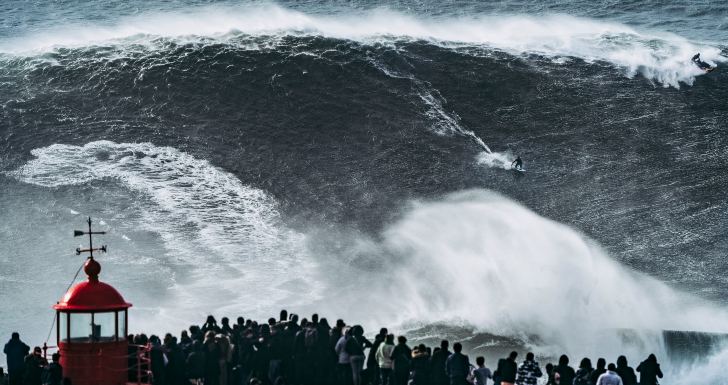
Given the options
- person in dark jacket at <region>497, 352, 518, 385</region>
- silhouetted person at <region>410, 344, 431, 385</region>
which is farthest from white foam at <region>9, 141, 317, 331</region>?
person in dark jacket at <region>497, 352, 518, 385</region>

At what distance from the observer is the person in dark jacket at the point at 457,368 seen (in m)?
23.8

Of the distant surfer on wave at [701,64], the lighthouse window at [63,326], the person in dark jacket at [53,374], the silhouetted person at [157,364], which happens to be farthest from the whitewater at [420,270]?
the lighthouse window at [63,326]

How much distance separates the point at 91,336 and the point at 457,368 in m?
7.22

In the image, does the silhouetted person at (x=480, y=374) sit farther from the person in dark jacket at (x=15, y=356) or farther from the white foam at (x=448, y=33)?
the white foam at (x=448, y=33)

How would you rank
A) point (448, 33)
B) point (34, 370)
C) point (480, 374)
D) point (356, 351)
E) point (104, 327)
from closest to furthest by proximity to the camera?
point (104, 327) → point (34, 370) → point (480, 374) → point (356, 351) → point (448, 33)

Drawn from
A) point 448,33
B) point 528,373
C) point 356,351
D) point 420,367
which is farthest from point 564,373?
point 448,33

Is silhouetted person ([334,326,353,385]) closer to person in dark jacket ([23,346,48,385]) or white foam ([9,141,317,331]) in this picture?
person in dark jacket ([23,346,48,385])

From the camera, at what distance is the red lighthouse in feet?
62.7

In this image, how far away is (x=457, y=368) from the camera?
23.8m

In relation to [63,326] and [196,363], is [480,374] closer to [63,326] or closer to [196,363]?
[196,363]

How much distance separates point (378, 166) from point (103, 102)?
39.4 ft

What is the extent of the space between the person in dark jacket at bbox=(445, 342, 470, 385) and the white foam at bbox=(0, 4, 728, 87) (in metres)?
33.7

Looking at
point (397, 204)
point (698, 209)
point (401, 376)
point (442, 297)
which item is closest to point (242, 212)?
point (397, 204)

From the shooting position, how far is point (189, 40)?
58.2 metres
